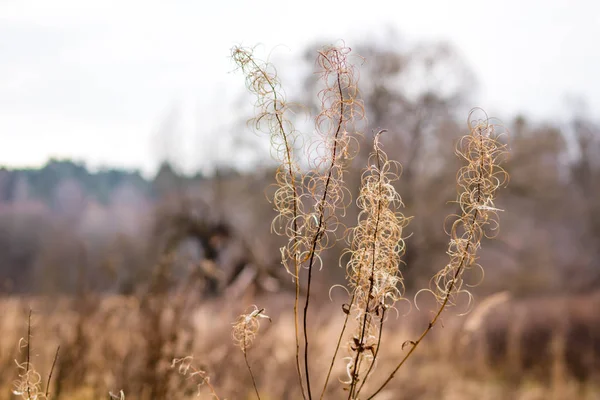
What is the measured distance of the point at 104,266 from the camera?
350 centimetres

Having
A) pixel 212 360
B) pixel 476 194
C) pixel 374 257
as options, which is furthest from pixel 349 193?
pixel 212 360

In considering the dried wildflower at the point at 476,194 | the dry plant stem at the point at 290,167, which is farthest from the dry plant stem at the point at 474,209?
the dry plant stem at the point at 290,167

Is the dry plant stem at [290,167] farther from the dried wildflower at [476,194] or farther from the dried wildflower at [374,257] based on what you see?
the dried wildflower at [476,194]

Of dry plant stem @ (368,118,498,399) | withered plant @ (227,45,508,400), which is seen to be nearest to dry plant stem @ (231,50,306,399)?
withered plant @ (227,45,508,400)

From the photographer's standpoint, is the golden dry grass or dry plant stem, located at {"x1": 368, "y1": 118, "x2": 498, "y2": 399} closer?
dry plant stem, located at {"x1": 368, "y1": 118, "x2": 498, "y2": 399}

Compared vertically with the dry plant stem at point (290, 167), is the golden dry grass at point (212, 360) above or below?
below

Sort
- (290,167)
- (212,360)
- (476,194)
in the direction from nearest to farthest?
(290,167), (476,194), (212,360)

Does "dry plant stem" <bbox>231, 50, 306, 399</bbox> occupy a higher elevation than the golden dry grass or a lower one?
higher

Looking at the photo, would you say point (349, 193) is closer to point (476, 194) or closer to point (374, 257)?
point (374, 257)

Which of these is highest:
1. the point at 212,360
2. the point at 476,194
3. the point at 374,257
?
the point at 476,194

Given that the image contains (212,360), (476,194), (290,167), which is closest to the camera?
(290,167)

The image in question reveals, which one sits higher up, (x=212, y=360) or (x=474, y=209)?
(x=474, y=209)

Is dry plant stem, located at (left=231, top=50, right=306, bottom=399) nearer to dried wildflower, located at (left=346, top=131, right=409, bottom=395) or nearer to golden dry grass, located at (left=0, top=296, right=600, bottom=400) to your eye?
dried wildflower, located at (left=346, top=131, right=409, bottom=395)

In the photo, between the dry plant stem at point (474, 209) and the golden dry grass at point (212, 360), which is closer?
the dry plant stem at point (474, 209)
